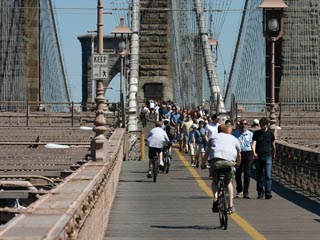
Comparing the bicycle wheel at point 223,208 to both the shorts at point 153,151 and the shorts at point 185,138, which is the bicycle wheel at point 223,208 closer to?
the shorts at point 153,151

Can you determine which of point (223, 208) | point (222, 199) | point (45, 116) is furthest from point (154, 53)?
point (223, 208)

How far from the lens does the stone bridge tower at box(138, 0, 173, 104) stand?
8812 cm

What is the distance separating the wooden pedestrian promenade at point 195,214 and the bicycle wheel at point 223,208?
13cm

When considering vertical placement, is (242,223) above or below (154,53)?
below

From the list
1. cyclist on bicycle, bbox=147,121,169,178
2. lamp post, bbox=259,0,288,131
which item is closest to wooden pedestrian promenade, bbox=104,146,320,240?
cyclist on bicycle, bbox=147,121,169,178

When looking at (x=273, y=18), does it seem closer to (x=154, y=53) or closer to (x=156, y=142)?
(x=156, y=142)

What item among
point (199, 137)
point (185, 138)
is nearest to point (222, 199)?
point (199, 137)

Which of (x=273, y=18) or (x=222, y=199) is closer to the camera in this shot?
(x=222, y=199)

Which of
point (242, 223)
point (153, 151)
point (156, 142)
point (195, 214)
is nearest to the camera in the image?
point (242, 223)

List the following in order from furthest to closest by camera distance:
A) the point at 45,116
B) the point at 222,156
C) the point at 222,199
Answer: the point at 45,116 → the point at 222,156 → the point at 222,199

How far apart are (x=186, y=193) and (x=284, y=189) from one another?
7.48 feet

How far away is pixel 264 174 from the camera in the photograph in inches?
848

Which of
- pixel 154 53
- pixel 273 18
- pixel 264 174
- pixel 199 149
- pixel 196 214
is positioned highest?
pixel 154 53

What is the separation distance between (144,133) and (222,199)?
31178mm
